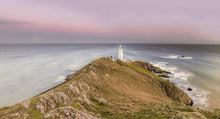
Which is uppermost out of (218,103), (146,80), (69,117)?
(69,117)

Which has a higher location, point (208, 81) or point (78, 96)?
point (78, 96)

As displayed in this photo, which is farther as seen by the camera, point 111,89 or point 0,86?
Answer: point 0,86

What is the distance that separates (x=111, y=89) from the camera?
2172 cm

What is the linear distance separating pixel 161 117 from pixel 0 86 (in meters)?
51.8

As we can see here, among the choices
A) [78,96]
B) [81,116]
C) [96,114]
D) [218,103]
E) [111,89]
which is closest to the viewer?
[81,116]

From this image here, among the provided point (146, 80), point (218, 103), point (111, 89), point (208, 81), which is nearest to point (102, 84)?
point (111, 89)

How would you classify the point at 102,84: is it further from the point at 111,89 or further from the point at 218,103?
the point at 218,103

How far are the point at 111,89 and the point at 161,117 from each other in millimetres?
11548

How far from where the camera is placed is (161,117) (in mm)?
12094

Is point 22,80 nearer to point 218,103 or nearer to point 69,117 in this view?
point 69,117

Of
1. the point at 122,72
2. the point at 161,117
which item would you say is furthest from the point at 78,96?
the point at 122,72

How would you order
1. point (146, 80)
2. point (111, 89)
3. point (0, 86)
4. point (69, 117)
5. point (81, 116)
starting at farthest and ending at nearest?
point (0, 86) → point (146, 80) → point (111, 89) → point (81, 116) → point (69, 117)

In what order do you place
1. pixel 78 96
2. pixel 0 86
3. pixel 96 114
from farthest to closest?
1. pixel 0 86
2. pixel 78 96
3. pixel 96 114

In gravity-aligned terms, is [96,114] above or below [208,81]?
above
